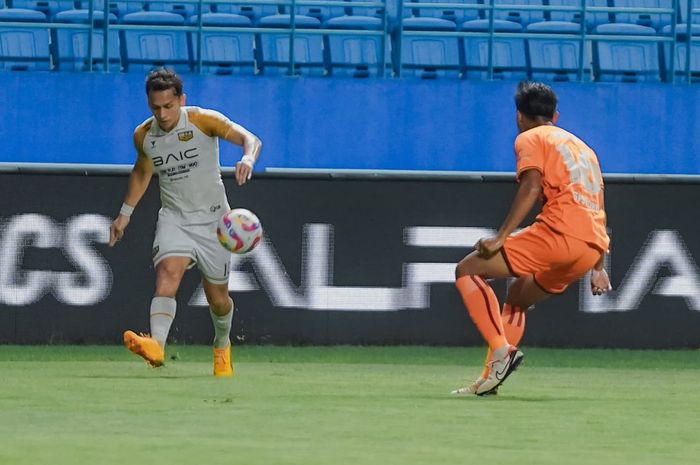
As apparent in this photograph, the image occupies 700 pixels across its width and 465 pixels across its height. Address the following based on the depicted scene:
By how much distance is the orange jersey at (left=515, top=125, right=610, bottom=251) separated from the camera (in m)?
8.73

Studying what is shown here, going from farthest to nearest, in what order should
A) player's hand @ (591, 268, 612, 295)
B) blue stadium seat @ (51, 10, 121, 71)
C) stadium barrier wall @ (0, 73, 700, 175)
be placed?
blue stadium seat @ (51, 10, 121, 71) → stadium barrier wall @ (0, 73, 700, 175) → player's hand @ (591, 268, 612, 295)

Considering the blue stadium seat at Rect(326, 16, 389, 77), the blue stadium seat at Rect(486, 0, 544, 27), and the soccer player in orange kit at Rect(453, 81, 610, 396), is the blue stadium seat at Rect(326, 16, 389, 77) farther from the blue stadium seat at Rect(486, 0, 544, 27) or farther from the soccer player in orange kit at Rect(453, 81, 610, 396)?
the soccer player in orange kit at Rect(453, 81, 610, 396)

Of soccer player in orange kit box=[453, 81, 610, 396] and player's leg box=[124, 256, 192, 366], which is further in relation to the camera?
player's leg box=[124, 256, 192, 366]

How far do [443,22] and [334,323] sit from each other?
21.8 ft

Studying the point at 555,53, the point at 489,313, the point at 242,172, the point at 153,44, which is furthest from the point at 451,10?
the point at 489,313

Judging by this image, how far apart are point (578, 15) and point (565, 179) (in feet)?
35.3

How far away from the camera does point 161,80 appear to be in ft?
32.1

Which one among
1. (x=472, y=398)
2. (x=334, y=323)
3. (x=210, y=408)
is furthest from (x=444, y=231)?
(x=210, y=408)

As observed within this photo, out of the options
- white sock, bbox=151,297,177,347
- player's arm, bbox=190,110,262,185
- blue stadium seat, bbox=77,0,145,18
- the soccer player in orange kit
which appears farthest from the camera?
blue stadium seat, bbox=77,0,145,18

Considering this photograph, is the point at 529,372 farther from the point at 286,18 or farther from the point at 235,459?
the point at 286,18

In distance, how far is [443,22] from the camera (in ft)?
60.6

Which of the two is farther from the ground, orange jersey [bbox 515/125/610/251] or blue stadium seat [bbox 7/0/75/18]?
blue stadium seat [bbox 7/0/75/18]

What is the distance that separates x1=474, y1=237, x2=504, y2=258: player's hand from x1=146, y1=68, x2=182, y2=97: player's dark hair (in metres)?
2.28

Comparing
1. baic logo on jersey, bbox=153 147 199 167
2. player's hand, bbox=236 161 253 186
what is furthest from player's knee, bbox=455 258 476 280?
baic logo on jersey, bbox=153 147 199 167
